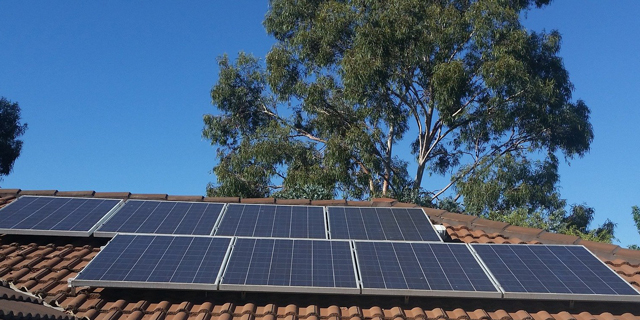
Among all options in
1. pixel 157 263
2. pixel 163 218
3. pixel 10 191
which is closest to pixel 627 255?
pixel 157 263

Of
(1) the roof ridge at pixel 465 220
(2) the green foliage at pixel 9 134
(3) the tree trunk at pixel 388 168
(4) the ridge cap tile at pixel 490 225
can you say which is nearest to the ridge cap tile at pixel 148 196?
(1) the roof ridge at pixel 465 220

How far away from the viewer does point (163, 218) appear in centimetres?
1004

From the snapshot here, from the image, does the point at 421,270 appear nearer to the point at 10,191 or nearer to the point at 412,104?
the point at 10,191

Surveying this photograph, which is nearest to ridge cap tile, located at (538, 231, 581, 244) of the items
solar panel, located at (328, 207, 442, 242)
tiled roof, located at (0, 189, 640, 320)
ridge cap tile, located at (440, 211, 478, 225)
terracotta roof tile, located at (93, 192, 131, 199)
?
ridge cap tile, located at (440, 211, 478, 225)

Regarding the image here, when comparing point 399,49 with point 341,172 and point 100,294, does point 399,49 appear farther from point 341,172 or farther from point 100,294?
point 100,294

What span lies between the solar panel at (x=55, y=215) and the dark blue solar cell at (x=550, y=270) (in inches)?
219

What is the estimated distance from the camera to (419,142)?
27.5 meters

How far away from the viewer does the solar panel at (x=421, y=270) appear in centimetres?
774

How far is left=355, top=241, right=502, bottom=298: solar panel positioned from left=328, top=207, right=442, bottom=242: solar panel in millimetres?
540

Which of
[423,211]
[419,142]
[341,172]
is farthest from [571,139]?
[423,211]

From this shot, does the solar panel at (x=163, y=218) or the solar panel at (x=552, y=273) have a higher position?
the solar panel at (x=163, y=218)

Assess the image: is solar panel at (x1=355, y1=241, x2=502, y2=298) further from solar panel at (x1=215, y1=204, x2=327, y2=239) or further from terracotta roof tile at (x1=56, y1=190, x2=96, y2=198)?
terracotta roof tile at (x1=56, y1=190, x2=96, y2=198)

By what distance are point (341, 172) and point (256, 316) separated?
52.4 feet

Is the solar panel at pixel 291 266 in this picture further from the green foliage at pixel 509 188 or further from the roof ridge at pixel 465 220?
the green foliage at pixel 509 188
